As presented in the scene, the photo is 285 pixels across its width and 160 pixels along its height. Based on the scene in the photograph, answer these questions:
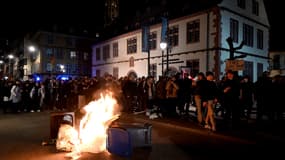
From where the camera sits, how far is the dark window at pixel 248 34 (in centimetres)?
2757

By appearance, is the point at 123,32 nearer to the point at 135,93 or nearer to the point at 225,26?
the point at 225,26

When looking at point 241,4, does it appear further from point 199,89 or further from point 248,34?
point 199,89

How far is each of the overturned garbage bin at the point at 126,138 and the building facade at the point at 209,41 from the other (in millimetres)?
12595

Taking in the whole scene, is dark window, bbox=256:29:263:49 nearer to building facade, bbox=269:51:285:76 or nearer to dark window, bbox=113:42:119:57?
building facade, bbox=269:51:285:76

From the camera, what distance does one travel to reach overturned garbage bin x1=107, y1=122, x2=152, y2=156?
24.7ft

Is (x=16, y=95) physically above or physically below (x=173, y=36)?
below

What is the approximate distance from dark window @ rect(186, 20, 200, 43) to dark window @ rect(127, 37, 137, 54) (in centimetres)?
A: 896

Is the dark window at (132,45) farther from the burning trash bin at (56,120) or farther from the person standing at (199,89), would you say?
the burning trash bin at (56,120)

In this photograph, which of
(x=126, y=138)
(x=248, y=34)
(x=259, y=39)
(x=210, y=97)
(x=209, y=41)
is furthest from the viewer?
(x=259, y=39)

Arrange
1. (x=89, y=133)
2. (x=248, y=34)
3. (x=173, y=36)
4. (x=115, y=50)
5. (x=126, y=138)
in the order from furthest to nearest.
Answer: (x=115, y=50) < (x=173, y=36) < (x=248, y=34) < (x=89, y=133) < (x=126, y=138)

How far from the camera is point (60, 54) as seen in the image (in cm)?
5759

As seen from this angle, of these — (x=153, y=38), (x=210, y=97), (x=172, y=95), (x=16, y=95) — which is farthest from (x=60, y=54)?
(x=210, y=97)

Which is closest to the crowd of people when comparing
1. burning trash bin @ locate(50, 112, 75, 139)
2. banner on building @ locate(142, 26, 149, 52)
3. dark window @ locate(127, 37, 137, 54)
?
burning trash bin @ locate(50, 112, 75, 139)

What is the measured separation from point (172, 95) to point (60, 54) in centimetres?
4772
